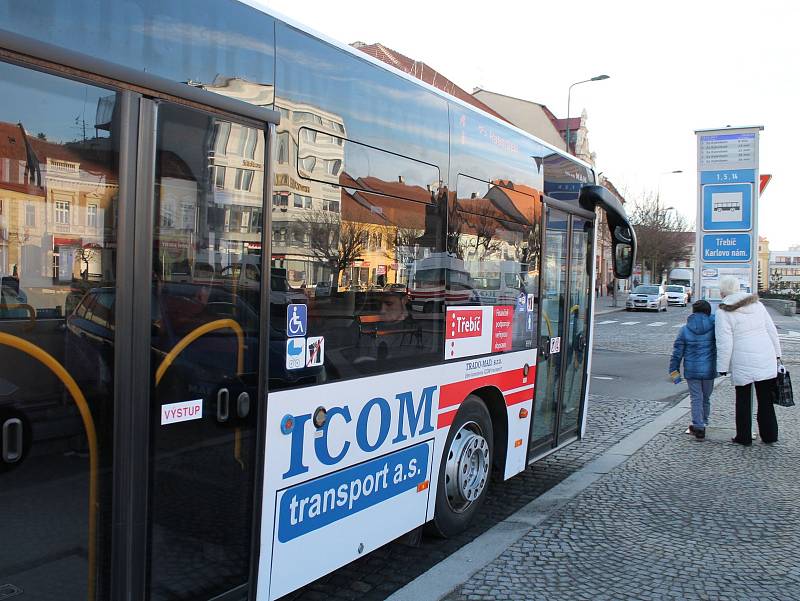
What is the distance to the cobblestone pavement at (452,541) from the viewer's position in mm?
4316

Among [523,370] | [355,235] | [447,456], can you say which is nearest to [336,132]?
[355,235]

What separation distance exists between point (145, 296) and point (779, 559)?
4440 mm

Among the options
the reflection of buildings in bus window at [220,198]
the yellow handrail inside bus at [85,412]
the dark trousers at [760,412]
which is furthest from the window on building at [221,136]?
the dark trousers at [760,412]

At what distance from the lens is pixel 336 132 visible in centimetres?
355

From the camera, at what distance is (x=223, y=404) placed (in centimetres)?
298

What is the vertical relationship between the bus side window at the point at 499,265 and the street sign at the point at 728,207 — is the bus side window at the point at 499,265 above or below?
below

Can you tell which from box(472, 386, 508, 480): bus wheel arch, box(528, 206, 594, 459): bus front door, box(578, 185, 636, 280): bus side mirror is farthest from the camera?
box(578, 185, 636, 280): bus side mirror

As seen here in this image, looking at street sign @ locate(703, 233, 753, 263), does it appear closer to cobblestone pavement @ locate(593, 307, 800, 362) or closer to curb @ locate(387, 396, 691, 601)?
cobblestone pavement @ locate(593, 307, 800, 362)

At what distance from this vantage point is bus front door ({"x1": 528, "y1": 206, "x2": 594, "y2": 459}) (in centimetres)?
623

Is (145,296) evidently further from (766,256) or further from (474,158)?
(766,256)

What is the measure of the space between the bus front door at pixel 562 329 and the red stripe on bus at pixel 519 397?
19 cm

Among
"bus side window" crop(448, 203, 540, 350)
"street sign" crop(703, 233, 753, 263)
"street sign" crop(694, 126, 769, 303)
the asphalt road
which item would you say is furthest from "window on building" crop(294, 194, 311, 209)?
"street sign" crop(703, 233, 753, 263)

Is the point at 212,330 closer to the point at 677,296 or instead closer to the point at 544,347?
the point at 544,347

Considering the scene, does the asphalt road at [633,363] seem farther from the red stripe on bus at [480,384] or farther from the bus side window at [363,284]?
the bus side window at [363,284]
